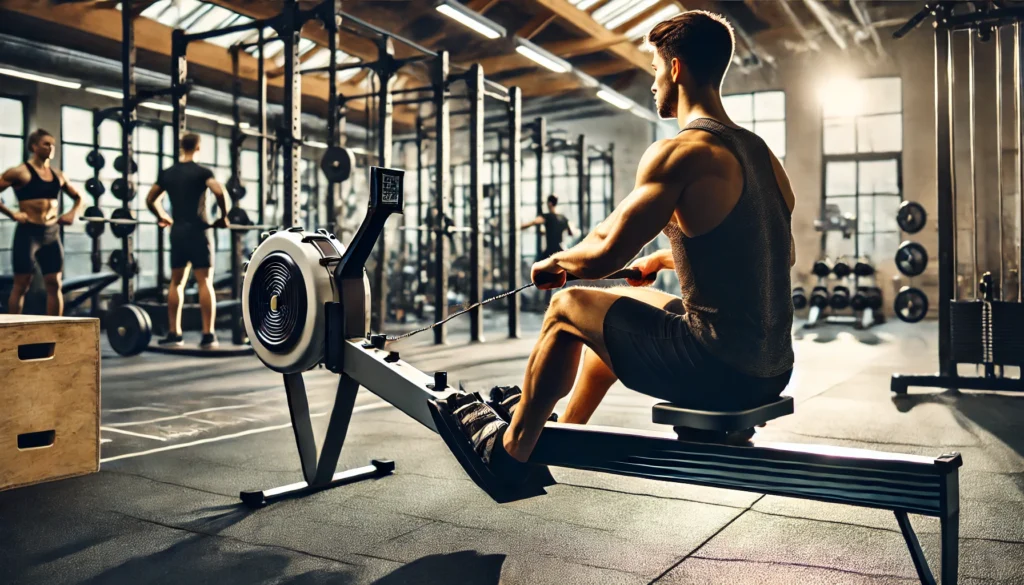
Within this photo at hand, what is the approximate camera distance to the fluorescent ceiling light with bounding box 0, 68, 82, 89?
28.1 feet

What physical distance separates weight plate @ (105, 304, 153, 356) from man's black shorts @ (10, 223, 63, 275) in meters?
0.57

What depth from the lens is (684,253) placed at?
1669 millimetres

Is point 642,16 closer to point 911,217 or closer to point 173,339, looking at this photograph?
point 911,217

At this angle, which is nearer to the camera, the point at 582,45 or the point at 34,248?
the point at 34,248

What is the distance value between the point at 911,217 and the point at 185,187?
6.17 m

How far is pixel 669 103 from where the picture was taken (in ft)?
5.80

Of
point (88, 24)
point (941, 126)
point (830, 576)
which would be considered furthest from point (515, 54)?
point (830, 576)

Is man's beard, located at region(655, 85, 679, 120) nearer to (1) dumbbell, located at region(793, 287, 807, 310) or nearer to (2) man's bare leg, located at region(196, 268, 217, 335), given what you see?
(2) man's bare leg, located at region(196, 268, 217, 335)

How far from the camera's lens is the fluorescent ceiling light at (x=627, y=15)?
1100cm

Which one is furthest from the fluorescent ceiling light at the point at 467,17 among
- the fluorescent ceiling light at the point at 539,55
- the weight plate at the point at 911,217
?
the weight plate at the point at 911,217

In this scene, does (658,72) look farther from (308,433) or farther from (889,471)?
(308,433)

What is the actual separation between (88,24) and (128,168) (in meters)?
2.96

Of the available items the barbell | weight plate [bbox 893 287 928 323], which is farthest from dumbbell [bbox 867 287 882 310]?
the barbell

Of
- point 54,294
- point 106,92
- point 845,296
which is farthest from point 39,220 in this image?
point 845,296
